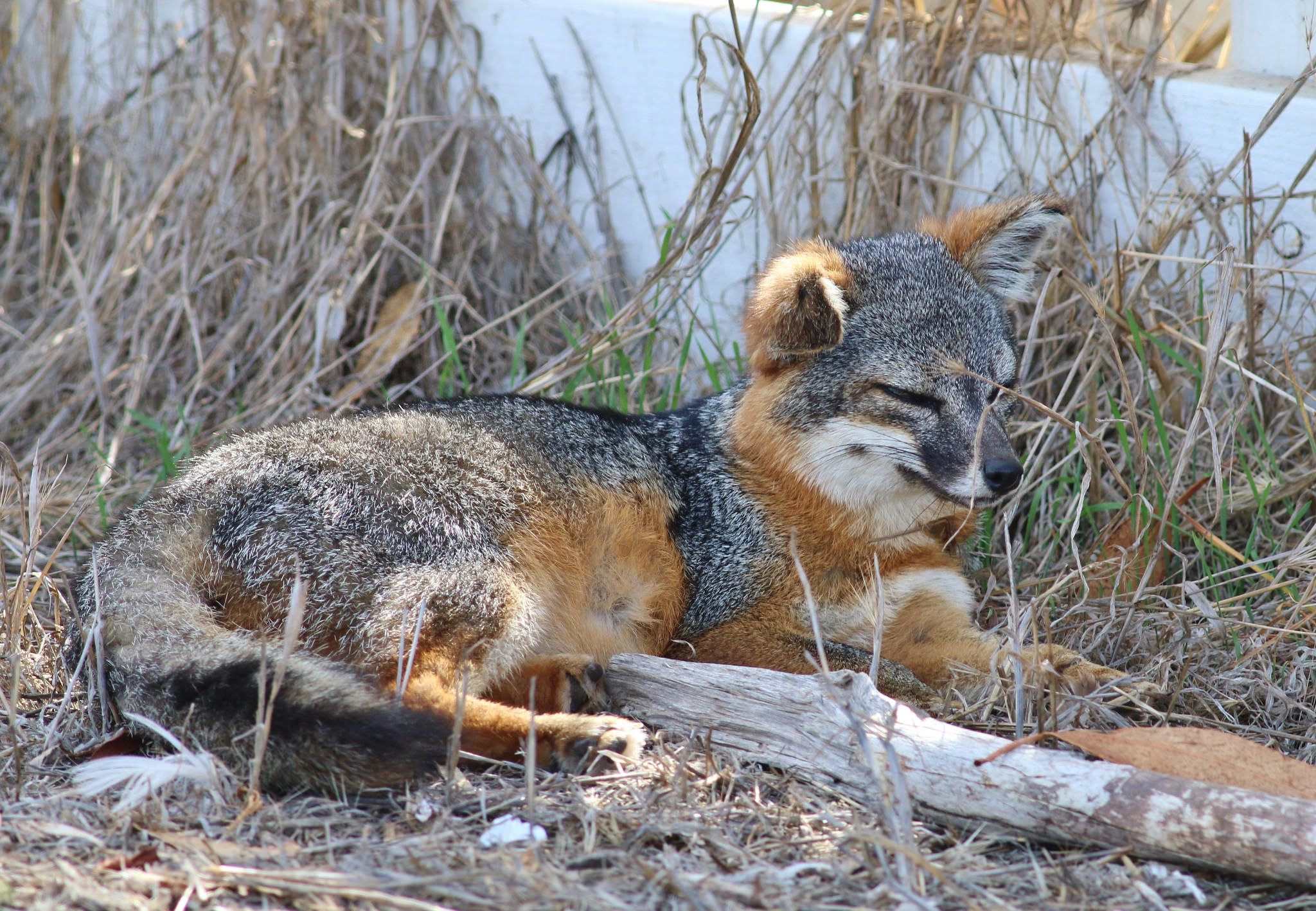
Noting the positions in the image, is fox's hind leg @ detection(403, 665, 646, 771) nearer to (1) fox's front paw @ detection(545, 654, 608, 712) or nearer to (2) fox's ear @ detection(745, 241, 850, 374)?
(1) fox's front paw @ detection(545, 654, 608, 712)

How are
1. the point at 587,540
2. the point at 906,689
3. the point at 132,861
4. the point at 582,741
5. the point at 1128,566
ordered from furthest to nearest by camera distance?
the point at 1128,566 → the point at 587,540 → the point at 906,689 → the point at 582,741 → the point at 132,861

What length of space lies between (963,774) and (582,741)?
938mm

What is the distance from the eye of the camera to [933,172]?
17.0ft

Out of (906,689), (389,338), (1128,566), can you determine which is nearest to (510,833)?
(906,689)

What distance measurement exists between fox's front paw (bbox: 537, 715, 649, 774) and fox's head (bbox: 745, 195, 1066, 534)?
1144mm

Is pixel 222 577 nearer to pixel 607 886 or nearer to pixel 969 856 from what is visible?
pixel 607 886

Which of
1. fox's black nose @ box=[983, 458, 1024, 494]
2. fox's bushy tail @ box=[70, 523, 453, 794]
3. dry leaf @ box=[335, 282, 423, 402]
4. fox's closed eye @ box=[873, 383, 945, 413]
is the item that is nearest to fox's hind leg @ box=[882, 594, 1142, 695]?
fox's black nose @ box=[983, 458, 1024, 494]

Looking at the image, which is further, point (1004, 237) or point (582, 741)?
point (1004, 237)

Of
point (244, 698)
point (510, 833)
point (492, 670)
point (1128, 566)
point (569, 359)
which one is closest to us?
point (510, 833)

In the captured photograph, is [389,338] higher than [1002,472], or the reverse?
[1002,472]

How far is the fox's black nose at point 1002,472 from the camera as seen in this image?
11.4 feet

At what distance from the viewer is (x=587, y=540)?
3.66m

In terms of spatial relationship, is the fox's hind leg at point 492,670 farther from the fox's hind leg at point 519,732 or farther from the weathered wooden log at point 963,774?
the weathered wooden log at point 963,774

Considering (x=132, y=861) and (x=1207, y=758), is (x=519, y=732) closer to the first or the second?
(x=132, y=861)
